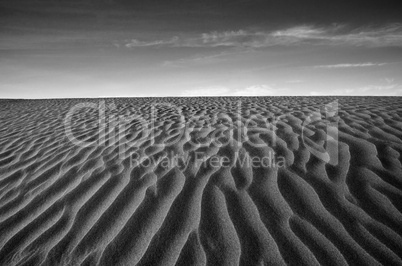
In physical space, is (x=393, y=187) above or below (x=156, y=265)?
above

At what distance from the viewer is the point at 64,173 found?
3.11 meters

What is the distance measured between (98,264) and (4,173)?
2.35 m

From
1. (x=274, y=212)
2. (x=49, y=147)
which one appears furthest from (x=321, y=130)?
(x=49, y=147)

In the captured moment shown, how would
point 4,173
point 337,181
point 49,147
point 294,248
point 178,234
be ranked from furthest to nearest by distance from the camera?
point 49,147 < point 4,173 < point 337,181 < point 178,234 < point 294,248

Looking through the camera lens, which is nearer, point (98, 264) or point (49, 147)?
point (98, 264)

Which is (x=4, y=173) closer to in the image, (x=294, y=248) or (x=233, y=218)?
(x=233, y=218)

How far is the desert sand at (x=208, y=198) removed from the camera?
1.89 meters

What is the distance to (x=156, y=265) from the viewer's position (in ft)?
5.91

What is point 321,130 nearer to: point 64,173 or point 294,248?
point 294,248

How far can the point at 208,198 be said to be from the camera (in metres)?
2.46

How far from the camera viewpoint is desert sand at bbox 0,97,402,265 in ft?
6.20

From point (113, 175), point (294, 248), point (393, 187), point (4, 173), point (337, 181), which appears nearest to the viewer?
point (294, 248)

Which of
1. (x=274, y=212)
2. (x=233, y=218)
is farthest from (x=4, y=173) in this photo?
(x=274, y=212)

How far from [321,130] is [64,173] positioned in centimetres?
386
